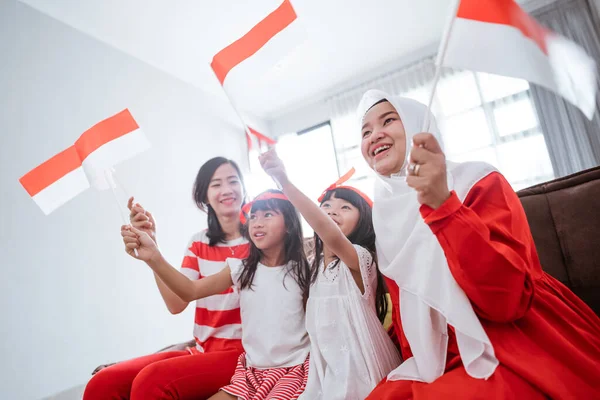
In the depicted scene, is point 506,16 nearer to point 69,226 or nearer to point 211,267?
point 211,267

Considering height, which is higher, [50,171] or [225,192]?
[50,171]

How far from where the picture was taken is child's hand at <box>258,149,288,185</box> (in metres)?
0.91

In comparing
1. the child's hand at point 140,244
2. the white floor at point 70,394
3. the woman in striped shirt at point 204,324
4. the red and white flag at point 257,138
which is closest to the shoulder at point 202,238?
the woman in striped shirt at point 204,324

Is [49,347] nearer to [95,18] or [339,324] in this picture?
[339,324]

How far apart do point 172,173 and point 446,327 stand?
9.27ft

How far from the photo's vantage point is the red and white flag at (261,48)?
917mm

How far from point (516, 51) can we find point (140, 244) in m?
1.11

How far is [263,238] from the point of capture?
115 centimetres

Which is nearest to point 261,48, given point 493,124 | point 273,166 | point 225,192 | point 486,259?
point 273,166

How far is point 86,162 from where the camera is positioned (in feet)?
3.80

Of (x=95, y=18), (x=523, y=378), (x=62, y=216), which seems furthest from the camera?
(x=95, y=18)

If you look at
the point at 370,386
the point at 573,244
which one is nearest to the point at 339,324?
the point at 370,386

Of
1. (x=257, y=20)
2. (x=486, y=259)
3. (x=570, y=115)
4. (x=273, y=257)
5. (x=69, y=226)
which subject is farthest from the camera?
(x=570, y=115)

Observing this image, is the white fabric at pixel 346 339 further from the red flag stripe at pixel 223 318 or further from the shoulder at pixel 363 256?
the red flag stripe at pixel 223 318
